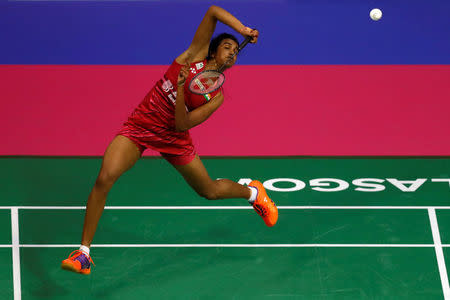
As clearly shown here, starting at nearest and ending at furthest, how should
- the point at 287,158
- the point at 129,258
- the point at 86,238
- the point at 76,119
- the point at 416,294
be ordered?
the point at 86,238, the point at 416,294, the point at 129,258, the point at 287,158, the point at 76,119

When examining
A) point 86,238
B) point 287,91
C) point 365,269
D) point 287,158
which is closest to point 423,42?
point 287,91

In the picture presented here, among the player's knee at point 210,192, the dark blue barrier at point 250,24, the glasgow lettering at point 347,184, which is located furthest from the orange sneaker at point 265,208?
the dark blue barrier at point 250,24

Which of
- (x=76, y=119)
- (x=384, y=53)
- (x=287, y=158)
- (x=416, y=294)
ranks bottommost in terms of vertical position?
(x=416, y=294)

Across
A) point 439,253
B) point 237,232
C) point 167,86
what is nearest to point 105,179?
point 167,86

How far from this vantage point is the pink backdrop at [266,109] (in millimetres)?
7000

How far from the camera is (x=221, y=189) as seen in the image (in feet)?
17.0

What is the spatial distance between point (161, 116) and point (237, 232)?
1492 mm

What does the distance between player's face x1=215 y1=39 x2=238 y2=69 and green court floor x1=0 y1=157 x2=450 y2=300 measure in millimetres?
1754

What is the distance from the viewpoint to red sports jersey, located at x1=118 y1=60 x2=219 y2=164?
4797 mm

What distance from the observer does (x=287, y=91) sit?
772 cm

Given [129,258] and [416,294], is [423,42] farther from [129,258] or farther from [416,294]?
[129,258]

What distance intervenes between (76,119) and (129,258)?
2409 mm

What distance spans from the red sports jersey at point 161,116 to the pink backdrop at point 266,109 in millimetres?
1959

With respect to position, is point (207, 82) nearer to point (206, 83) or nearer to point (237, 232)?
point (206, 83)
